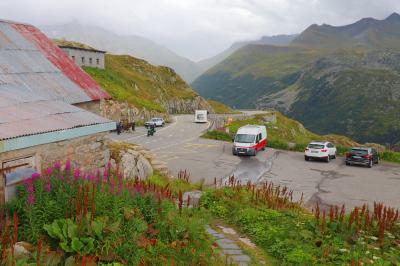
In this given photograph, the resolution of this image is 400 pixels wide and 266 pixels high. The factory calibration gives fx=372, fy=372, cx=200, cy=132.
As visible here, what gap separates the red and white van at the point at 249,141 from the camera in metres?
31.7

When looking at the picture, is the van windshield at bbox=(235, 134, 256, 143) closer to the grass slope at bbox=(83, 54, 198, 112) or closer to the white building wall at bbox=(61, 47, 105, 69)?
the grass slope at bbox=(83, 54, 198, 112)

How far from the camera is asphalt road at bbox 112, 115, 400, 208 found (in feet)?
67.3

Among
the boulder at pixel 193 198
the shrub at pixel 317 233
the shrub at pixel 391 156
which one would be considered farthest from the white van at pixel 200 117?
the shrub at pixel 317 233

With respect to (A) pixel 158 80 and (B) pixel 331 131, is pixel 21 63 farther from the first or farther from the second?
(B) pixel 331 131

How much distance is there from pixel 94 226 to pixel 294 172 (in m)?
21.7

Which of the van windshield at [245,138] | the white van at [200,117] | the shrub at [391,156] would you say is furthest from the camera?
the white van at [200,117]

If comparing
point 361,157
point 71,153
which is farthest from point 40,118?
point 361,157

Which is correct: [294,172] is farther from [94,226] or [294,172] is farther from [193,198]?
[94,226]

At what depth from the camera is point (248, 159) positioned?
30922 millimetres

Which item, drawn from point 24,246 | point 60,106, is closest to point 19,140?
point 24,246

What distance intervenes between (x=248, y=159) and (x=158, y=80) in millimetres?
77185

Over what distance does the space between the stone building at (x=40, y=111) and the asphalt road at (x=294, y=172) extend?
10.8 m

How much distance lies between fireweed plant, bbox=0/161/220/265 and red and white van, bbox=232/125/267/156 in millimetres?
23533

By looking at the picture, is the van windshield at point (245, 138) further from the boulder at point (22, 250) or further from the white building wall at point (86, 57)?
the white building wall at point (86, 57)
